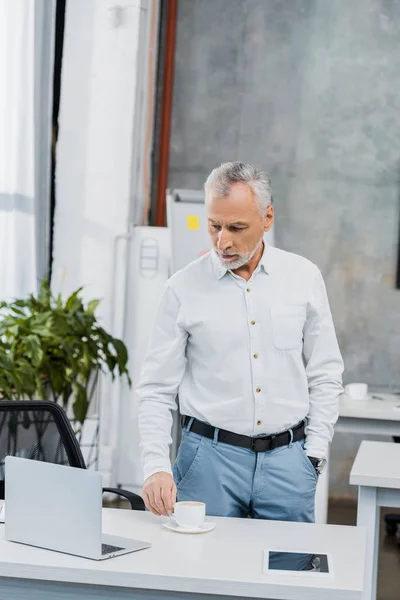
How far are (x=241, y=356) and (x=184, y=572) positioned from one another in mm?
700

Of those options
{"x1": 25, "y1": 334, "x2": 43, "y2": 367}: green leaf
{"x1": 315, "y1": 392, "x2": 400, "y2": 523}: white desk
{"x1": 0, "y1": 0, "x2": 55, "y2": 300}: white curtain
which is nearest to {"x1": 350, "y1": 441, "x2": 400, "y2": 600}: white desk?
{"x1": 315, "y1": 392, "x2": 400, "y2": 523}: white desk

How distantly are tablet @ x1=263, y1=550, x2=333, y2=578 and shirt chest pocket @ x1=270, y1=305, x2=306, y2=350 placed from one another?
0.60 metres

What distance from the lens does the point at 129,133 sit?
5.50 metres

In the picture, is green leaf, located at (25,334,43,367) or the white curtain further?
the white curtain

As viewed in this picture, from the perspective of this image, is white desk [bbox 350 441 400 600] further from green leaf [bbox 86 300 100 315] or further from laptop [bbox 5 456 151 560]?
green leaf [bbox 86 300 100 315]

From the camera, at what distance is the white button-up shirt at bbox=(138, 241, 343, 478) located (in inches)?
93.8

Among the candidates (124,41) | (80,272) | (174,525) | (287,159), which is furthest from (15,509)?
(287,159)

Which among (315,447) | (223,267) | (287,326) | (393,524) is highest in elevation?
(223,267)

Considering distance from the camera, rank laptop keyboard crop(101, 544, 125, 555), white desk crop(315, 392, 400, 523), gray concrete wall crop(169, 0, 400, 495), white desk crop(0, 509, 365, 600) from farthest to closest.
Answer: gray concrete wall crop(169, 0, 400, 495) < white desk crop(315, 392, 400, 523) < laptop keyboard crop(101, 544, 125, 555) < white desk crop(0, 509, 365, 600)

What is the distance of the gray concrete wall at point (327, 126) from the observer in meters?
5.92

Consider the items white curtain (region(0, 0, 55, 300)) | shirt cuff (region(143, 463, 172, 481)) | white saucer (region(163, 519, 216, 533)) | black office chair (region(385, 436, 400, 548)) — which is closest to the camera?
white saucer (region(163, 519, 216, 533))

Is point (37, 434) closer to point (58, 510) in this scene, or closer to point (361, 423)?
point (58, 510)

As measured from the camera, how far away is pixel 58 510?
192cm

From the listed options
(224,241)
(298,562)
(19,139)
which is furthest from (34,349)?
(298,562)
